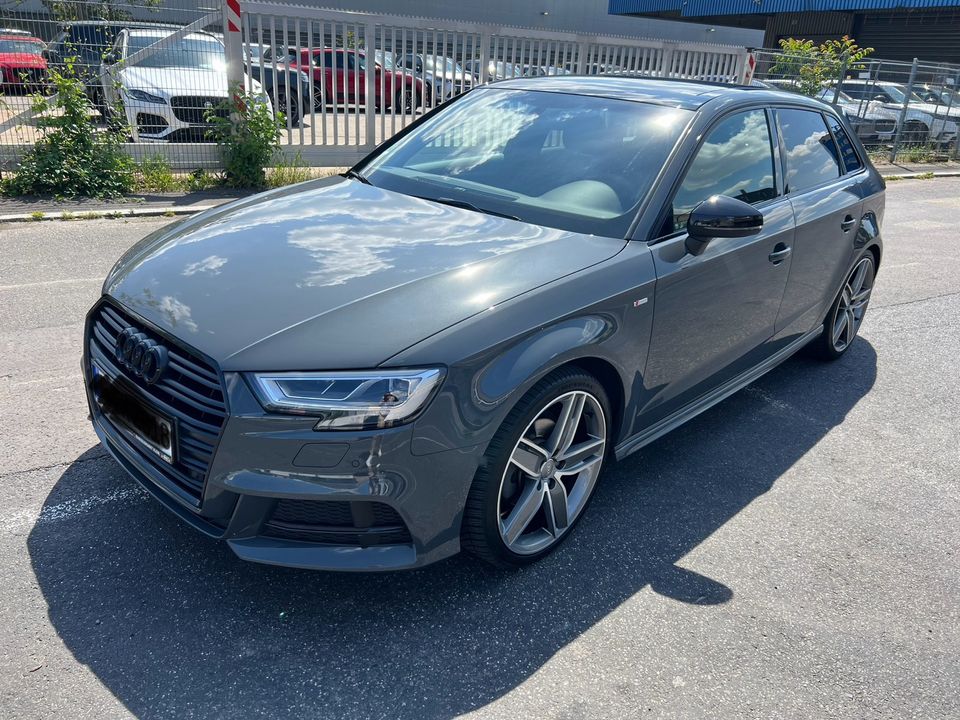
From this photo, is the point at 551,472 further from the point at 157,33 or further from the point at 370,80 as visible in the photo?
the point at 370,80

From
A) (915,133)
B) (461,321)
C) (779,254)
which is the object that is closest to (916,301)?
(779,254)

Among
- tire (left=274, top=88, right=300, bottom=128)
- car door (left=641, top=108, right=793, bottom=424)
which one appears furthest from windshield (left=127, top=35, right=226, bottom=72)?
car door (left=641, top=108, right=793, bottom=424)

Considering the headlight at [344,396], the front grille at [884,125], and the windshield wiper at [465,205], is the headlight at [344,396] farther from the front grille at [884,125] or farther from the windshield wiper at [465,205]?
the front grille at [884,125]

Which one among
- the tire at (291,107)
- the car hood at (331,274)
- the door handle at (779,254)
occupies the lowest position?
the tire at (291,107)

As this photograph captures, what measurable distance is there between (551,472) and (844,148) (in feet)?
10.9

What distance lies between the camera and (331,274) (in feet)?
8.67

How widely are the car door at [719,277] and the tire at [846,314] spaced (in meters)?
1.16

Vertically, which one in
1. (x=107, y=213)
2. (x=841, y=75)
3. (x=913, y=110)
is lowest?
(x=107, y=213)

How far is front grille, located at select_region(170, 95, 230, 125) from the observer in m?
8.84

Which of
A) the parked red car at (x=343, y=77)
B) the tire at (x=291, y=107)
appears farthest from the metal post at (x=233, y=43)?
the tire at (x=291, y=107)

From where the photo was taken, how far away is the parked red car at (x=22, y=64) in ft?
25.7

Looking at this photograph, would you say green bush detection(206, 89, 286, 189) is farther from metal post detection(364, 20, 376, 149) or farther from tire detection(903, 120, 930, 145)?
tire detection(903, 120, 930, 145)

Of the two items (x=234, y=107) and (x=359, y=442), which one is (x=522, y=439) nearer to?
Result: (x=359, y=442)

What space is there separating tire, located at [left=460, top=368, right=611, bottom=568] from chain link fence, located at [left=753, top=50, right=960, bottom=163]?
13.4m
